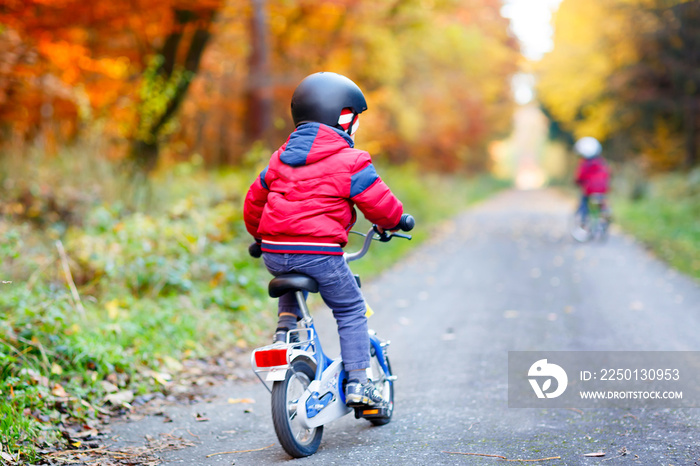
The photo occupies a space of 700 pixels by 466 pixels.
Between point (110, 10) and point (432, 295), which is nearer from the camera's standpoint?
point (432, 295)

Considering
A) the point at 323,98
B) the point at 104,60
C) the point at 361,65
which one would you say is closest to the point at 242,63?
the point at 361,65

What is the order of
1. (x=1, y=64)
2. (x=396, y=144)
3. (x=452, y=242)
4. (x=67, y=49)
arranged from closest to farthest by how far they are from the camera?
(x=1, y=64) → (x=67, y=49) → (x=452, y=242) → (x=396, y=144)

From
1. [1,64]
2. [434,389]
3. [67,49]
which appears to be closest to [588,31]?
[67,49]

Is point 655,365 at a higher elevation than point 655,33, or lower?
lower

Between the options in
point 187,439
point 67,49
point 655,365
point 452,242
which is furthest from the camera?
point 452,242

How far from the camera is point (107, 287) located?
721cm

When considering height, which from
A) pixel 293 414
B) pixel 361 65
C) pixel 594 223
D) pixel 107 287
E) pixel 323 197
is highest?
pixel 361 65

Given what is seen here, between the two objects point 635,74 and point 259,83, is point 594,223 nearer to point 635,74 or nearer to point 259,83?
point 259,83

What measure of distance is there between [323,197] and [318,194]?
4 cm

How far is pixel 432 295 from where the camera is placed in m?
9.28

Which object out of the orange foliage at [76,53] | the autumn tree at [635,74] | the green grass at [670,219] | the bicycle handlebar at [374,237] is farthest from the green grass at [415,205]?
the bicycle handlebar at [374,237]

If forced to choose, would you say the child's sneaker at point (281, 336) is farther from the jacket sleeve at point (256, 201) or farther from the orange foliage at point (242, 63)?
the orange foliage at point (242, 63)

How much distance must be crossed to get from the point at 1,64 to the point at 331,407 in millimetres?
8684

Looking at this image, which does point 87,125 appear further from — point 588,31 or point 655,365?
point 588,31
